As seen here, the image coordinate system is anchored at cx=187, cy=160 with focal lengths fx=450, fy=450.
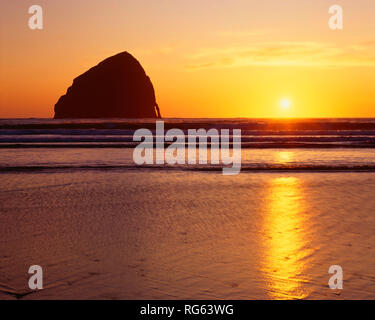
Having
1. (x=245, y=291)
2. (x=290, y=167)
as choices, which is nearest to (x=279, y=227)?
(x=245, y=291)

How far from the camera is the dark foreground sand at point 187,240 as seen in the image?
366 centimetres

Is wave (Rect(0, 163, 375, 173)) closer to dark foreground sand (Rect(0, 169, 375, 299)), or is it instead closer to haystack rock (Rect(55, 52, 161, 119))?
dark foreground sand (Rect(0, 169, 375, 299))

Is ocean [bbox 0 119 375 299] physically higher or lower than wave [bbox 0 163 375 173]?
lower

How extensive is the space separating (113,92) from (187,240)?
16077cm

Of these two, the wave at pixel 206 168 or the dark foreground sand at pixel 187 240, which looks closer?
the dark foreground sand at pixel 187 240

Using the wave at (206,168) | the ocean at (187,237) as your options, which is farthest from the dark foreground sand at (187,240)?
the wave at (206,168)

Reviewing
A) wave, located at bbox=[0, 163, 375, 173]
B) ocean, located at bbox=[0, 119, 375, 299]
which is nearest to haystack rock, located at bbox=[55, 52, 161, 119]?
wave, located at bbox=[0, 163, 375, 173]

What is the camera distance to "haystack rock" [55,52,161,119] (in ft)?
500

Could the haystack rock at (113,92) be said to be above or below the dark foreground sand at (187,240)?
above

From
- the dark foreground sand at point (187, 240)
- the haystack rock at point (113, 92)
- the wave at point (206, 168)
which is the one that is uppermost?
the haystack rock at point (113, 92)

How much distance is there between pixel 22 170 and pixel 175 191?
5.59 m

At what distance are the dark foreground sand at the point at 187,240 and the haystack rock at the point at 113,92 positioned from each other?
146753mm

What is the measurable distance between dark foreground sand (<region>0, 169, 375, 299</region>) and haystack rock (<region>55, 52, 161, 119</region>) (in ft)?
481

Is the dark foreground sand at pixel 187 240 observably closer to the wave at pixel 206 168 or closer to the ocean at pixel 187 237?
the ocean at pixel 187 237
